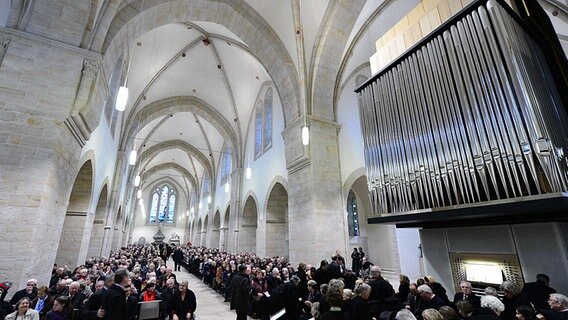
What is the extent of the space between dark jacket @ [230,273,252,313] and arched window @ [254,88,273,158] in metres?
7.94

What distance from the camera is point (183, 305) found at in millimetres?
3771

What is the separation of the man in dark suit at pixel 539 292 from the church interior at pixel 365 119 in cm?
39

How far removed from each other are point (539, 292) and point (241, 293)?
404 centimetres

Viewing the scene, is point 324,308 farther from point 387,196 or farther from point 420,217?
point 387,196

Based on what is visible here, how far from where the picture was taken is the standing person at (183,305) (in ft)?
12.3

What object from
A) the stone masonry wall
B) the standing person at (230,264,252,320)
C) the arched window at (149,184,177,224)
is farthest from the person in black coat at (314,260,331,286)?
the arched window at (149,184,177,224)

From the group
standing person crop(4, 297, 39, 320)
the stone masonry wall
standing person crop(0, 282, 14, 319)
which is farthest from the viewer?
the stone masonry wall

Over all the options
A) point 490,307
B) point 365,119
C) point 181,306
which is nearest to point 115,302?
point 181,306

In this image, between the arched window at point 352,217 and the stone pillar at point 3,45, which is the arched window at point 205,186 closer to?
the arched window at point 352,217

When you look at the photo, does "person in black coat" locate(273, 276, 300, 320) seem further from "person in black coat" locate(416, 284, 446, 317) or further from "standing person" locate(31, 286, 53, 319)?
"standing person" locate(31, 286, 53, 319)

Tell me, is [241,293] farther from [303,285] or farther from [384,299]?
[384,299]

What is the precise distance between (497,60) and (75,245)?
10.5 m

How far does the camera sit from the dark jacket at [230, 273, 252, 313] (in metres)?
4.57

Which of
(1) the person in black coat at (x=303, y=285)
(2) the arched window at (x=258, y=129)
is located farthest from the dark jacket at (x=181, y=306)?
(2) the arched window at (x=258, y=129)
